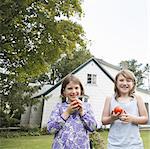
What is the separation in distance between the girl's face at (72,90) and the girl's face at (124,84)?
0.12 m

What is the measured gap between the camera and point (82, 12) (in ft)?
10.5

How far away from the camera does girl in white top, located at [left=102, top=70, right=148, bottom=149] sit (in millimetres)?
811

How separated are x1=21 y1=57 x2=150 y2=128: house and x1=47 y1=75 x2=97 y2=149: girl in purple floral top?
16.8ft

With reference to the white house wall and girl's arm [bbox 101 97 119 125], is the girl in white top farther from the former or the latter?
the white house wall

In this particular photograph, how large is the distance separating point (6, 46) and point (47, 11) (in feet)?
1.98

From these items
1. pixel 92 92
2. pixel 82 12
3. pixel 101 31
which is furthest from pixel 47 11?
pixel 92 92

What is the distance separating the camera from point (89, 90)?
20.9 ft

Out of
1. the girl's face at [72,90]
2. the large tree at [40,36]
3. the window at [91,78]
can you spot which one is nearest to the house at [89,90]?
the window at [91,78]

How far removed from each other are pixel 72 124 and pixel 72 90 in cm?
10

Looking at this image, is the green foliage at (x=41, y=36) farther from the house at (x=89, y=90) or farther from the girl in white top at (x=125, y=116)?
the house at (x=89, y=90)

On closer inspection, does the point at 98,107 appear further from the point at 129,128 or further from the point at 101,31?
the point at 129,128

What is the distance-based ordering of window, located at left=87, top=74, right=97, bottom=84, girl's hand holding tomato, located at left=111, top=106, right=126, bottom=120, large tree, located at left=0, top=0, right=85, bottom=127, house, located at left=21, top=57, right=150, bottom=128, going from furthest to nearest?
window, located at left=87, top=74, right=97, bottom=84, house, located at left=21, top=57, right=150, bottom=128, large tree, located at left=0, top=0, right=85, bottom=127, girl's hand holding tomato, located at left=111, top=106, right=126, bottom=120

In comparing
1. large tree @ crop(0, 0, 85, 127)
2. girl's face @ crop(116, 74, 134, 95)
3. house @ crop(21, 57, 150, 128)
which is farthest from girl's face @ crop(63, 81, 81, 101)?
house @ crop(21, 57, 150, 128)

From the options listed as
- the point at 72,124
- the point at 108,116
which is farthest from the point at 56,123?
the point at 108,116
